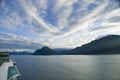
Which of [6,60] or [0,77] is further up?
[6,60]

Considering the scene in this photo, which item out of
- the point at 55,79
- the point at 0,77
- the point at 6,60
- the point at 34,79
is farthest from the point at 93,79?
the point at 0,77

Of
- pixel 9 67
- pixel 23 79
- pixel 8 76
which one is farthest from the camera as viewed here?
pixel 23 79

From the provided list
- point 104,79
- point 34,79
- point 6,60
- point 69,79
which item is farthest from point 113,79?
point 6,60

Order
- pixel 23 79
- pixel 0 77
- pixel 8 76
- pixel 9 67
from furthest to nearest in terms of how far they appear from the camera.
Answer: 1. pixel 23 79
2. pixel 9 67
3. pixel 8 76
4. pixel 0 77

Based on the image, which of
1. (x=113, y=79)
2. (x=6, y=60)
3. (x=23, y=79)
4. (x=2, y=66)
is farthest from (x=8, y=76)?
(x=113, y=79)

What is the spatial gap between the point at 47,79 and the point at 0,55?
63101 mm

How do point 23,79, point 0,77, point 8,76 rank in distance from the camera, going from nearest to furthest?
point 0,77, point 8,76, point 23,79

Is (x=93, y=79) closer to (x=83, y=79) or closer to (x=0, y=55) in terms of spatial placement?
(x=83, y=79)

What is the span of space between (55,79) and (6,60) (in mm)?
63297

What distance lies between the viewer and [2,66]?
3503cm

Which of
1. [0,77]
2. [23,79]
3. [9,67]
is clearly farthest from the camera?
[23,79]

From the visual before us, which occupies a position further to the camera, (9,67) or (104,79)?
(104,79)

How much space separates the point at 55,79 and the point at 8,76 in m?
67.1

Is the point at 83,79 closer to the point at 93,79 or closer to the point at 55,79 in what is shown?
the point at 93,79
